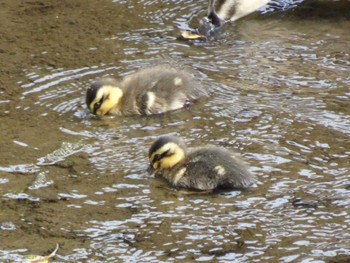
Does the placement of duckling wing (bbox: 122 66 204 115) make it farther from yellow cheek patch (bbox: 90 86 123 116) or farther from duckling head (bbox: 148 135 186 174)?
duckling head (bbox: 148 135 186 174)

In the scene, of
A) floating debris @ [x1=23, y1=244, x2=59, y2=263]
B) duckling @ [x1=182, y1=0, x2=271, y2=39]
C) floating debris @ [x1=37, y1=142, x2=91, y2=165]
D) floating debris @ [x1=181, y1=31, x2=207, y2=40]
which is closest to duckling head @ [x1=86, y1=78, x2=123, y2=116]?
floating debris @ [x1=37, y1=142, x2=91, y2=165]

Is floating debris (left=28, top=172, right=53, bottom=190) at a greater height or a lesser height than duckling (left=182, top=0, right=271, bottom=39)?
lesser

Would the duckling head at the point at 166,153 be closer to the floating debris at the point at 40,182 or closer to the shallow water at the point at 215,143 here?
the shallow water at the point at 215,143

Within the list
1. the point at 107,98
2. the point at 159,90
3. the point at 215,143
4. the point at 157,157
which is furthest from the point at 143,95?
the point at 157,157

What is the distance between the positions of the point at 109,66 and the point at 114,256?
2.42m

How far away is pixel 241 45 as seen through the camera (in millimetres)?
6957

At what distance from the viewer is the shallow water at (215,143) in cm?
453

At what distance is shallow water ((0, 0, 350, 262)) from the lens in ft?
14.9

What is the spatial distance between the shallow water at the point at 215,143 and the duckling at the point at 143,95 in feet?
0.24

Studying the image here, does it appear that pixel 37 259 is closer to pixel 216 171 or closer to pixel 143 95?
pixel 216 171

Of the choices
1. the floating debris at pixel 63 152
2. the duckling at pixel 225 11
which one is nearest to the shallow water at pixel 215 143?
the floating debris at pixel 63 152

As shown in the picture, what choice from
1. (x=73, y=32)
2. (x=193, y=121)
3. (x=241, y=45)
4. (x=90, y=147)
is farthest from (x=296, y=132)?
(x=73, y=32)

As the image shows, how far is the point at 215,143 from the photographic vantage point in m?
5.51

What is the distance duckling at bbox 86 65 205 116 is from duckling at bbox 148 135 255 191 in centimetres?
87
